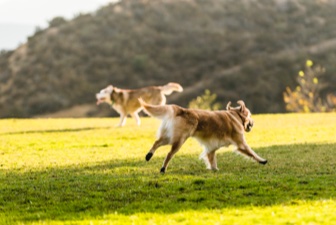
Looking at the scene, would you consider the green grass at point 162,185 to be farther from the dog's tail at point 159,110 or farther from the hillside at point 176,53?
the hillside at point 176,53

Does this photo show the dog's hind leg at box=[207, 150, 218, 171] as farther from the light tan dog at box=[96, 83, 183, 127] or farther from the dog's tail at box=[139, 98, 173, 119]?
the light tan dog at box=[96, 83, 183, 127]

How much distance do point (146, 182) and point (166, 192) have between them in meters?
0.86

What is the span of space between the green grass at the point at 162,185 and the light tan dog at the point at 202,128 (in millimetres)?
491

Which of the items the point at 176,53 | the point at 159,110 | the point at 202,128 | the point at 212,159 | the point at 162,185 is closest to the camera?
the point at 162,185

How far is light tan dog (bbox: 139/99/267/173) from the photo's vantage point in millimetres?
12047

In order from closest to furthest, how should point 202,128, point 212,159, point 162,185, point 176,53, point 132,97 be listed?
1. point 162,185
2. point 202,128
3. point 212,159
4. point 132,97
5. point 176,53

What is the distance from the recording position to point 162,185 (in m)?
11.3

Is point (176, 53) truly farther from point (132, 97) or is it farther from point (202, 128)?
point (202, 128)

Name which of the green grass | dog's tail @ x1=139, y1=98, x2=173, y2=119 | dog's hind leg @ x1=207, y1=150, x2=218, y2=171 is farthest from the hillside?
dog's tail @ x1=139, y1=98, x2=173, y2=119

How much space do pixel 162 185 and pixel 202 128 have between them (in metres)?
1.65

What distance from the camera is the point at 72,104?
191ft

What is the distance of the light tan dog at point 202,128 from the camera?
12.0 m

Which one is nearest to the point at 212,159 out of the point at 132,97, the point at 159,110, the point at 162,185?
the point at 159,110

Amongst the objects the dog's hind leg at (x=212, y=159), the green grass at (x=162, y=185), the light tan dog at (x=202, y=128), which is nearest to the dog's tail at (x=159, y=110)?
the light tan dog at (x=202, y=128)
